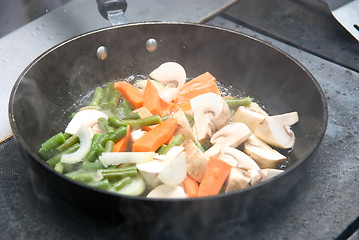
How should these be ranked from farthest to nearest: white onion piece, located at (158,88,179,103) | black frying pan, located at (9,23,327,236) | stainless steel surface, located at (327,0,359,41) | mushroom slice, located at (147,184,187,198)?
stainless steel surface, located at (327,0,359,41) < white onion piece, located at (158,88,179,103) < mushroom slice, located at (147,184,187,198) < black frying pan, located at (9,23,327,236)

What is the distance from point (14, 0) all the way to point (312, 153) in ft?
11.0

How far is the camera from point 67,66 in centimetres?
223

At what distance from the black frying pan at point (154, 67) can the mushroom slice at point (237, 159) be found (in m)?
0.22

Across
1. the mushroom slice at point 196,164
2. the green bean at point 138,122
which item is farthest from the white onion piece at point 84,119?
the mushroom slice at point 196,164

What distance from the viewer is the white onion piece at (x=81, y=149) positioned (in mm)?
1742

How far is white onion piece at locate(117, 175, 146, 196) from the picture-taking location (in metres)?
1.61

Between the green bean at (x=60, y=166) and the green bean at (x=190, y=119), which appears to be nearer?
the green bean at (x=60, y=166)

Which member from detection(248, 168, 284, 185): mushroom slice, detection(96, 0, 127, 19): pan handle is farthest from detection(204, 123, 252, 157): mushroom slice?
detection(96, 0, 127, 19): pan handle

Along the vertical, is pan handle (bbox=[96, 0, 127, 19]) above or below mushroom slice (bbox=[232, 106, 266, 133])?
above

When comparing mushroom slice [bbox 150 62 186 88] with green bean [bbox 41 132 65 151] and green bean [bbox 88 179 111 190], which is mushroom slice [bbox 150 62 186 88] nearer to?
green bean [bbox 41 132 65 151]

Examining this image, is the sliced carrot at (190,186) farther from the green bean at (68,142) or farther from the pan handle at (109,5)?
the pan handle at (109,5)

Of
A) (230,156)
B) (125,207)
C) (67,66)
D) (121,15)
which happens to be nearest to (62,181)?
(125,207)

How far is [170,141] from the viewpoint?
1869 mm

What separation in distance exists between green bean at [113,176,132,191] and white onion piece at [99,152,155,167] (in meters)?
0.09
